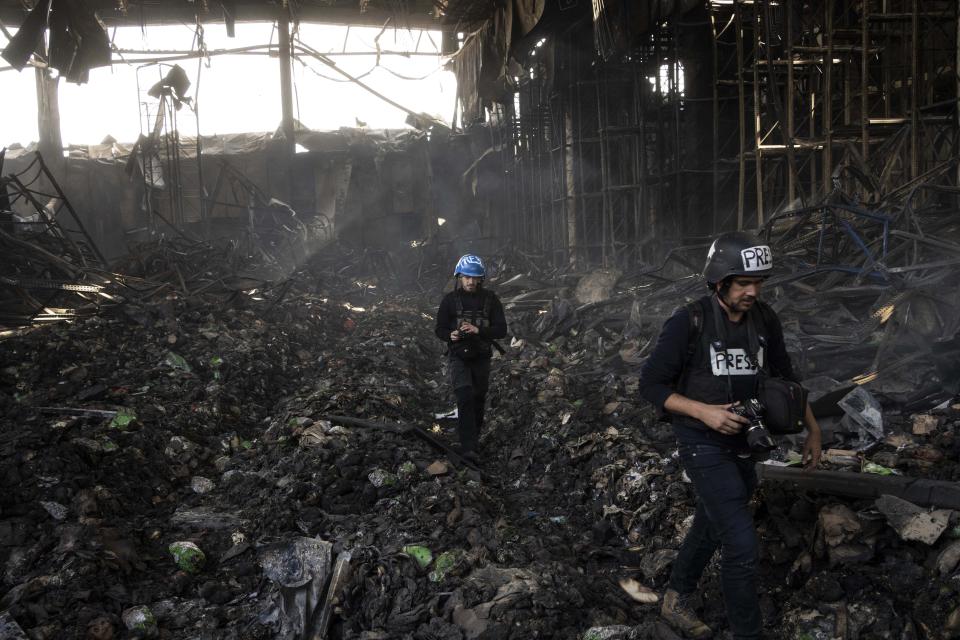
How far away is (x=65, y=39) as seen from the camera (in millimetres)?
12922

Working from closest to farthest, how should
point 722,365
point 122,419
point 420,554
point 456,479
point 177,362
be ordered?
point 722,365 → point 420,554 → point 456,479 → point 122,419 → point 177,362

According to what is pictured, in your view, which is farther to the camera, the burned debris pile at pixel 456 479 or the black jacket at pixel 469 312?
the black jacket at pixel 469 312

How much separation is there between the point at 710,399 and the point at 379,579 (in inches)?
80.9

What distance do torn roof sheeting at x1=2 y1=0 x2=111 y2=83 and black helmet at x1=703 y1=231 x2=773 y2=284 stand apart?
12.8 metres

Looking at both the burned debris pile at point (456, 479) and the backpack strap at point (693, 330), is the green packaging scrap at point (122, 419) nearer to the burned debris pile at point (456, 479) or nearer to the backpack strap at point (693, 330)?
the burned debris pile at point (456, 479)

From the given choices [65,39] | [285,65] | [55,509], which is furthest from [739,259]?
[285,65]

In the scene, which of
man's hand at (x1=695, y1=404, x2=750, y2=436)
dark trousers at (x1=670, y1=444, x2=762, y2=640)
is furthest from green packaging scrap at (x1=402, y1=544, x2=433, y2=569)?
man's hand at (x1=695, y1=404, x2=750, y2=436)

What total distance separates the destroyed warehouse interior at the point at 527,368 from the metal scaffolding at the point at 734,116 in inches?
3.7

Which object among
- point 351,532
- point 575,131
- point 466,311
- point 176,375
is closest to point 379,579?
point 351,532

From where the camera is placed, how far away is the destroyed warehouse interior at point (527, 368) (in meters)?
3.98

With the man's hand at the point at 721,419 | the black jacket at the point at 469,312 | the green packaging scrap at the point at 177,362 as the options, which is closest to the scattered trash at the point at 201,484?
the black jacket at the point at 469,312

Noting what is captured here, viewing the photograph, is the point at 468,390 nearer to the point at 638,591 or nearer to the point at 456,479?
the point at 456,479

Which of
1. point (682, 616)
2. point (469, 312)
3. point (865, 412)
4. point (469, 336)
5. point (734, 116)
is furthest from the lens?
point (734, 116)

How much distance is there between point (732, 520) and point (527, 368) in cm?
646
